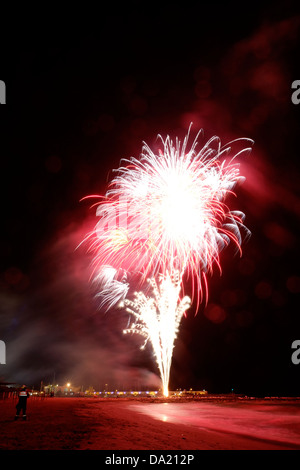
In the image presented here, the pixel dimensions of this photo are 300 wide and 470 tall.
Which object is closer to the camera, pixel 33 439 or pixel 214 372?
pixel 33 439

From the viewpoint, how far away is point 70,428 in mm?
14484

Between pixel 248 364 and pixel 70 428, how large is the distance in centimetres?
→ 8640

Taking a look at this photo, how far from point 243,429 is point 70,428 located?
7.47 metres

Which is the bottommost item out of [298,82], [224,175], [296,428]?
[296,428]
